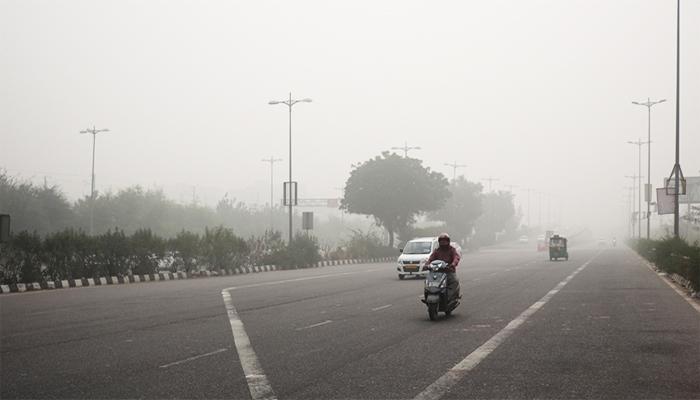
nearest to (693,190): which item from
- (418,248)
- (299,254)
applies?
(299,254)

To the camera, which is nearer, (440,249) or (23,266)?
(440,249)

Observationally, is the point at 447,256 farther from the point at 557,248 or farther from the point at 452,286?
the point at 557,248

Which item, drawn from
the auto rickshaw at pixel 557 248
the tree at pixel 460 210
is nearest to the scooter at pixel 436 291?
the auto rickshaw at pixel 557 248

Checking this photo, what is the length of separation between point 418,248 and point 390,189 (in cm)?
3438

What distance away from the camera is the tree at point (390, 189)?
2657 inches

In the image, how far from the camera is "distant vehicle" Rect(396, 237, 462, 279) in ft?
102

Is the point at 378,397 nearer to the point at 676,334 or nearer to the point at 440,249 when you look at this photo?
the point at 676,334

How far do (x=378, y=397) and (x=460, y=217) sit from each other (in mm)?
95628

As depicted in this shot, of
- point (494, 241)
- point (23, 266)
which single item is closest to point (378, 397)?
point (23, 266)

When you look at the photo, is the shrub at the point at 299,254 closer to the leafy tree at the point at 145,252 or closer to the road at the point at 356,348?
the leafy tree at the point at 145,252

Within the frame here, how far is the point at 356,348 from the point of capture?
11680mm

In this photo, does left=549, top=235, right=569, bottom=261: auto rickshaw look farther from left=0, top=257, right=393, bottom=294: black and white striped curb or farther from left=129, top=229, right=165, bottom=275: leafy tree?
left=129, top=229, right=165, bottom=275: leafy tree

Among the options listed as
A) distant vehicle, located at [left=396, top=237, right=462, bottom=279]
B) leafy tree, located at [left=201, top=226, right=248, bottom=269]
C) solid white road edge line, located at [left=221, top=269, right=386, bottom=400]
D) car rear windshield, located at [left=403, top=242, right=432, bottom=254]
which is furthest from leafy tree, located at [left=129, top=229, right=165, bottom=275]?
solid white road edge line, located at [left=221, top=269, right=386, bottom=400]

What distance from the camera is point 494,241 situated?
135125mm
